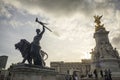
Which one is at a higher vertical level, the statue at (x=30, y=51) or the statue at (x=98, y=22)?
the statue at (x=98, y=22)

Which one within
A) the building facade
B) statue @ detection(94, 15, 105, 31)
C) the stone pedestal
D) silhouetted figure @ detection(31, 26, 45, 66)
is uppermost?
statue @ detection(94, 15, 105, 31)

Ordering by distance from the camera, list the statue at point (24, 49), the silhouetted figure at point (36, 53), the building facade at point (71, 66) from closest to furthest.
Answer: the statue at point (24, 49), the silhouetted figure at point (36, 53), the building facade at point (71, 66)

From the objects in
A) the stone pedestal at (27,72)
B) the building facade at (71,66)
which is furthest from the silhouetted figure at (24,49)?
the building facade at (71,66)

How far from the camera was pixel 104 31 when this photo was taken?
39.6 metres

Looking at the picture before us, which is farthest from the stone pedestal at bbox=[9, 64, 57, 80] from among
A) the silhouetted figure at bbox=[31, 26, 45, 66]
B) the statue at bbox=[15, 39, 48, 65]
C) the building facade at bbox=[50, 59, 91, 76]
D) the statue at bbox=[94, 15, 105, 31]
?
the building facade at bbox=[50, 59, 91, 76]

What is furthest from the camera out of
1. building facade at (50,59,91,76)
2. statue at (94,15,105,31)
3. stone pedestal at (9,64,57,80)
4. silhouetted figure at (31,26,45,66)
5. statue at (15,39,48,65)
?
building facade at (50,59,91,76)

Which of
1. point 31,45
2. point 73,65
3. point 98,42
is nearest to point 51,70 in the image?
point 31,45

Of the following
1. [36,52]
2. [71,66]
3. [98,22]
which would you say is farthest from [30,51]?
[71,66]

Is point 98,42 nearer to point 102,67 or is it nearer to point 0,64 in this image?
point 102,67

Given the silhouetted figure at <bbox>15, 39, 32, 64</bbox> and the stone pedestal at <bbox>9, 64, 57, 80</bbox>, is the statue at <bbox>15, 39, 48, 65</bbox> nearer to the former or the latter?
the silhouetted figure at <bbox>15, 39, 32, 64</bbox>

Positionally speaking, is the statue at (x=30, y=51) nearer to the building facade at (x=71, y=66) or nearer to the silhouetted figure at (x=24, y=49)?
the silhouetted figure at (x=24, y=49)

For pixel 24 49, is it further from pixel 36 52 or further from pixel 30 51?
pixel 36 52

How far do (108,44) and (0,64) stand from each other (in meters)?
36.8

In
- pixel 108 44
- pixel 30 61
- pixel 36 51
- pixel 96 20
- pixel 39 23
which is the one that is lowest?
pixel 30 61
